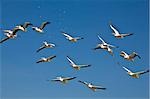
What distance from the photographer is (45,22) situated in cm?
1825

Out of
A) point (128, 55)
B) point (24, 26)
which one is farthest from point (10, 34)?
point (128, 55)

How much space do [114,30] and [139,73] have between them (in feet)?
4.92

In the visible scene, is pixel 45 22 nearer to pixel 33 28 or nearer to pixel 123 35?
pixel 33 28

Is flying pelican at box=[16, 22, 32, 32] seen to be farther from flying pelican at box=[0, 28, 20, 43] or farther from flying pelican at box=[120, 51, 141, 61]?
flying pelican at box=[120, 51, 141, 61]

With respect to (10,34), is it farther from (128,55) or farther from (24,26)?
(128,55)

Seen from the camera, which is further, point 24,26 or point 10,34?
point 10,34

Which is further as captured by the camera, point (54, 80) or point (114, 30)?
point (54, 80)

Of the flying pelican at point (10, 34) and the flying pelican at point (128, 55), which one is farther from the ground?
the flying pelican at point (10, 34)

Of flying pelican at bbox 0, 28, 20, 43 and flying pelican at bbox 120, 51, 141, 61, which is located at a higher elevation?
flying pelican at bbox 0, 28, 20, 43

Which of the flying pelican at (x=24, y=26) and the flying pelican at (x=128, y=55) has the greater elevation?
the flying pelican at (x=24, y=26)

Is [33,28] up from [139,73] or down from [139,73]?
up

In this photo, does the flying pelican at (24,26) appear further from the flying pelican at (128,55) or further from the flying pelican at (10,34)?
the flying pelican at (128,55)

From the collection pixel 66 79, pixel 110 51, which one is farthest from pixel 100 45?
pixel 66 79

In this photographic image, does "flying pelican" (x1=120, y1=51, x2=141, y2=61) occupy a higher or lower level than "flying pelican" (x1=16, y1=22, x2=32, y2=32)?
lower
